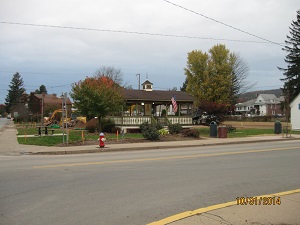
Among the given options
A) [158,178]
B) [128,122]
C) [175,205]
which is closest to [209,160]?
[158,178]

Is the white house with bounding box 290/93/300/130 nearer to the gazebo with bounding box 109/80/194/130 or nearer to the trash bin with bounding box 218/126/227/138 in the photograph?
the gazebo with bounding box 109/80/194/130

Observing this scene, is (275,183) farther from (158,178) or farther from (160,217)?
(160,217)

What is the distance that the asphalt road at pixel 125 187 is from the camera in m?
6.07

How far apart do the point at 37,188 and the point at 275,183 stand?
237 inches

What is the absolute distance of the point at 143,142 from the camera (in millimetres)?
22562

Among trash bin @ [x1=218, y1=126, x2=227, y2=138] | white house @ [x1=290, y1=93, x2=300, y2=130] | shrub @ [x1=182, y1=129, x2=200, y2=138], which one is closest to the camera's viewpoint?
shrub @ [x1=182, y1=129, x2=200, y2=138]

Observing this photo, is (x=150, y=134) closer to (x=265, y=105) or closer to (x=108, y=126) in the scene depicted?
(x=108, y=126)

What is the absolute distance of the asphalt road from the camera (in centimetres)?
607

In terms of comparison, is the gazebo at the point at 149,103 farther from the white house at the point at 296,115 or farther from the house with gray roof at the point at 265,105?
the house with gray roof at the point at 265,105
